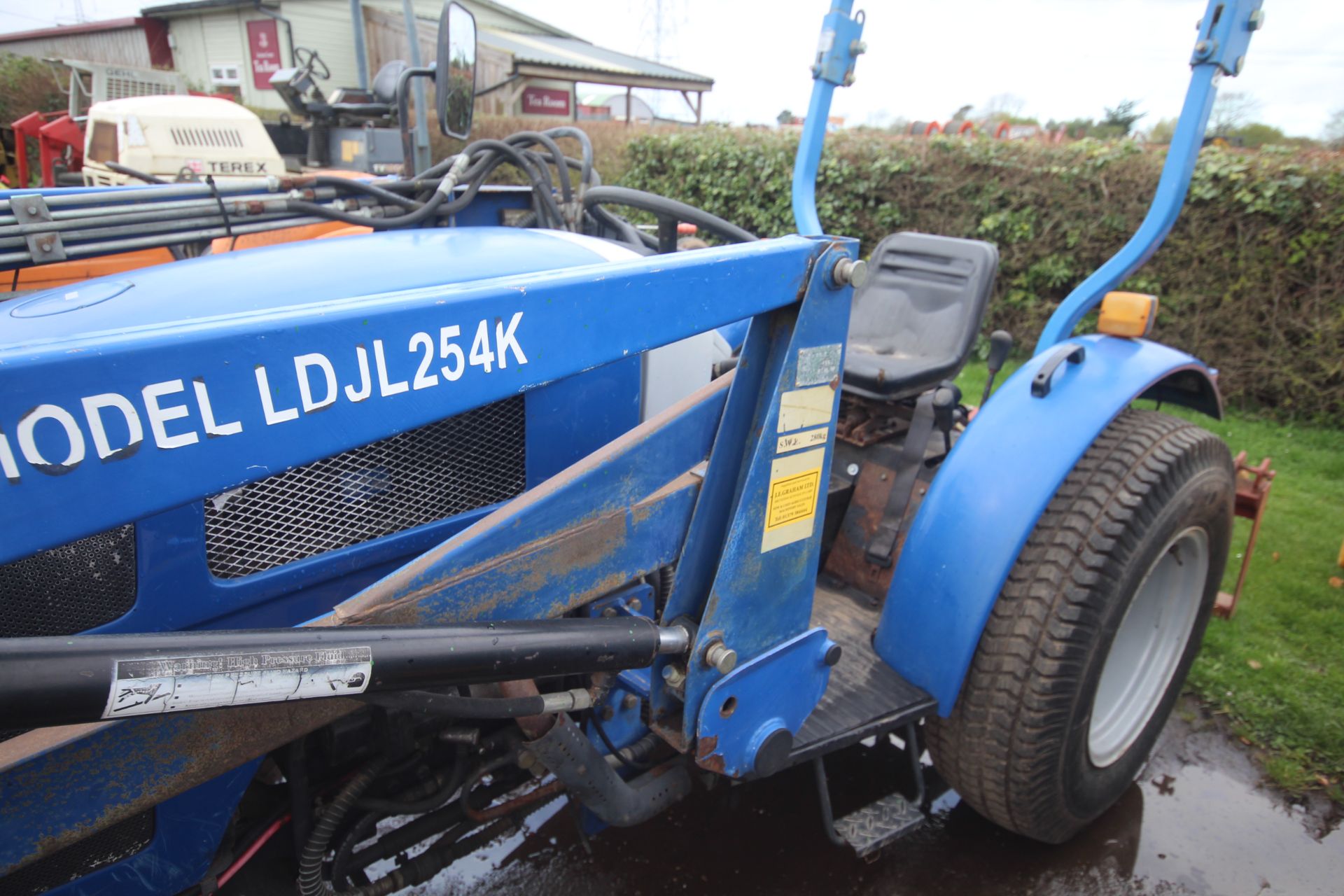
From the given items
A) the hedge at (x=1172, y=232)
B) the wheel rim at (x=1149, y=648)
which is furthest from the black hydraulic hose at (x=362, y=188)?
the hedge at (x=1172, y=232)

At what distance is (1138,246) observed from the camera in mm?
2197

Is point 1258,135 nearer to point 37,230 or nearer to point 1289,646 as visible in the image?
point 1289,646

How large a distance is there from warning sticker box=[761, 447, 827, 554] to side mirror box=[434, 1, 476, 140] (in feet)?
5.90

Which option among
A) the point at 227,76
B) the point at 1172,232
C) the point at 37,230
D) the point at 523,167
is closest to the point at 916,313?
the point at 523,167

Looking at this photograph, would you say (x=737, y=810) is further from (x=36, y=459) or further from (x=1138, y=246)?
(x=36, y=459)

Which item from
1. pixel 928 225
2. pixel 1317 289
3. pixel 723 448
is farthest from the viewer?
pixel 928 225

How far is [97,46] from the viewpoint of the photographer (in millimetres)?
21562

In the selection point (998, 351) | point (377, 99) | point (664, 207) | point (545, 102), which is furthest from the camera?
point (545, 102)

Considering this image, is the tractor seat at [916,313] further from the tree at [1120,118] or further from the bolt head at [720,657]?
the tree at [1120,118]

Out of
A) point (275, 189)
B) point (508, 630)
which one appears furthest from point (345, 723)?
point (275, 189)

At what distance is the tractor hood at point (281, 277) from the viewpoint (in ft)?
4.42

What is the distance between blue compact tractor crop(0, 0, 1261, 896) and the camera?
0.89 meters

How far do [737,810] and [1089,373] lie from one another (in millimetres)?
1447

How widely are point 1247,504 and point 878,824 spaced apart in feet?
7.02
